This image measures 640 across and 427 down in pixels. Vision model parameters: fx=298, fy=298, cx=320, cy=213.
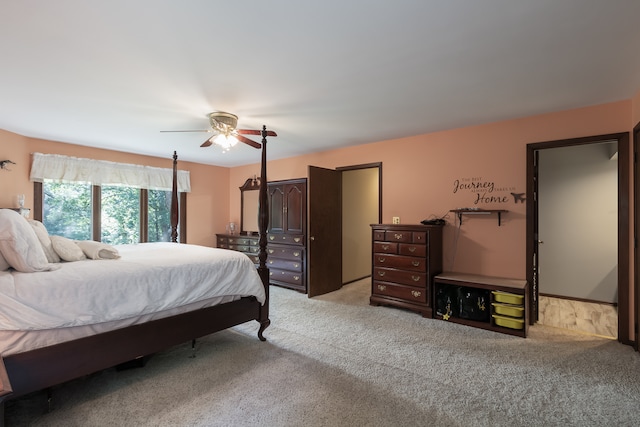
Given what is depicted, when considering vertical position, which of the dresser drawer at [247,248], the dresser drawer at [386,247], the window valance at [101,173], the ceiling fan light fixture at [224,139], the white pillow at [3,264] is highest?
the ceiling fan light fixture at [224,139]

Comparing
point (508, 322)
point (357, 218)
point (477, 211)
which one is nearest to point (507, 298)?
point (508, 322)

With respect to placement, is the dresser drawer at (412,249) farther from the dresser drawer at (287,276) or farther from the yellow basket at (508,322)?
the dresser drawer at (287,276)

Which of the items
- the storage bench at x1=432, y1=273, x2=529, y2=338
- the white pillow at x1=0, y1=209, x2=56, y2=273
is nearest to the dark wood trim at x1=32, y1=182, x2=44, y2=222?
the white pillow at x1=0, y1=209, x2=56, y2=273

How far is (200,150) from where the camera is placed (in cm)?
502

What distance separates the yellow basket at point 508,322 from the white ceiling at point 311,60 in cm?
218

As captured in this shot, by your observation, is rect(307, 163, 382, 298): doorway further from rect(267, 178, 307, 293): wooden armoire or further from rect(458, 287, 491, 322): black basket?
rect(458, 287, 491, 322): black basket

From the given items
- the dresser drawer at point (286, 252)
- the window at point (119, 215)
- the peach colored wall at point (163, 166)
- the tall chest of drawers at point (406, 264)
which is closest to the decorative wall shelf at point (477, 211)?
the tall chest of drawers at point (406, 264)

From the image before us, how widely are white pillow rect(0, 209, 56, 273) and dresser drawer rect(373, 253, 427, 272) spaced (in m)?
3.31

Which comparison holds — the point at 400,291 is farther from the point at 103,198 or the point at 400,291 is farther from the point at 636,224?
the point at 103,198

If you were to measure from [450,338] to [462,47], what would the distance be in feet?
8.50

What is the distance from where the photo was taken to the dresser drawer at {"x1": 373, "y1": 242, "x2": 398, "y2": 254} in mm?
3859

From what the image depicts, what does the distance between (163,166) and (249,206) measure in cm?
179

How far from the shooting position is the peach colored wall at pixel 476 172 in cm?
317

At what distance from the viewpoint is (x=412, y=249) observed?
3680 millimetres
